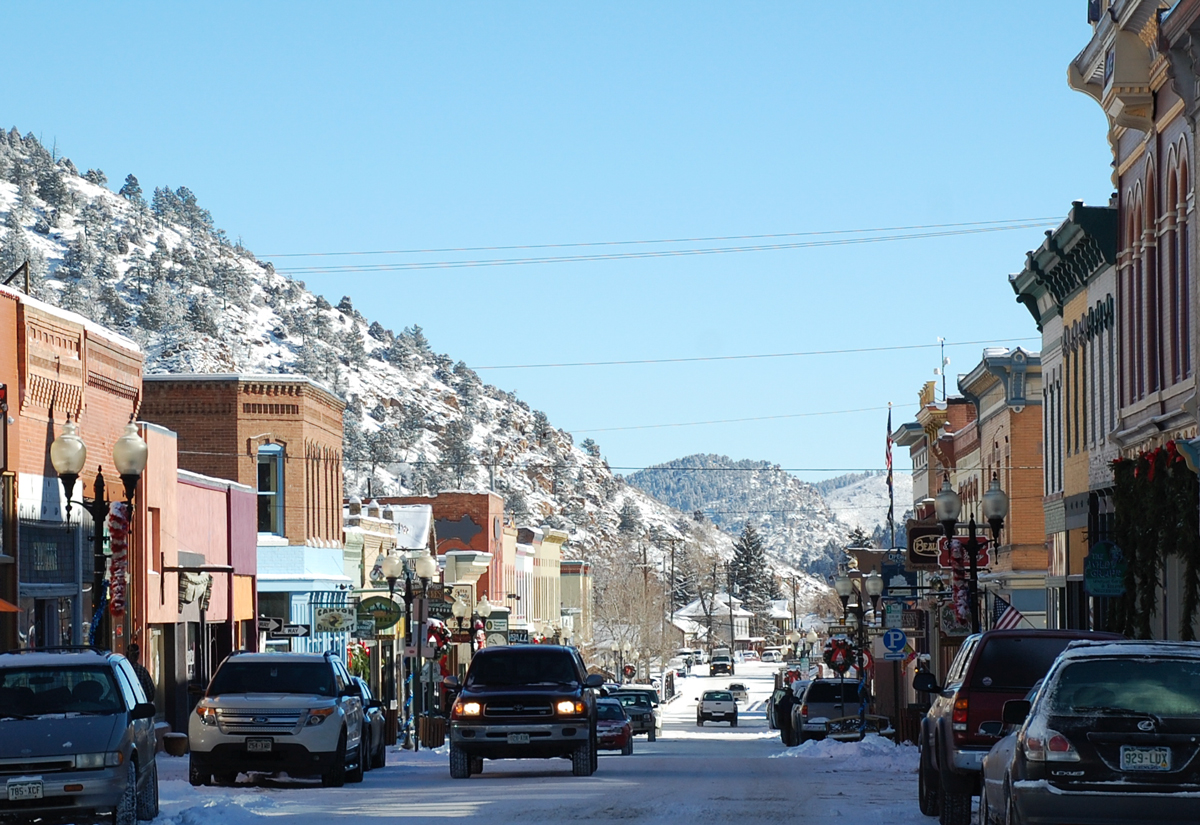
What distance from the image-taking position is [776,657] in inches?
7569

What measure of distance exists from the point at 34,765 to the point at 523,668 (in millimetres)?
10719

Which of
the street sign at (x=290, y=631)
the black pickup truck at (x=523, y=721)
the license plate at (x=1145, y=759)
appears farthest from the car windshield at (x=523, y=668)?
the street sign at (x=290, y=631)

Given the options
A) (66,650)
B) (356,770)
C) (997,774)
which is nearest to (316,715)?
(356,770)

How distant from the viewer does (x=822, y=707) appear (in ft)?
159

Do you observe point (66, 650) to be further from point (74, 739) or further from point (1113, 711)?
point (1113, 711)

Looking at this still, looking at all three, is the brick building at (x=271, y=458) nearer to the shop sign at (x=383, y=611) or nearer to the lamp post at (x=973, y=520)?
the shop sign at (x=383, y=611)

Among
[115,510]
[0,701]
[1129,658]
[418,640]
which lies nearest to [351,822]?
[0,701]

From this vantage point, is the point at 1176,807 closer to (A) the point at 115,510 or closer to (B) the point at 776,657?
(A) the point at 115,510

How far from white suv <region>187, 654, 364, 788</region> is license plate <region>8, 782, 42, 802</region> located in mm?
7484

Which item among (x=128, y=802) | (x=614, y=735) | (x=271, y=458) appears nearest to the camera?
(x=128, y=802)

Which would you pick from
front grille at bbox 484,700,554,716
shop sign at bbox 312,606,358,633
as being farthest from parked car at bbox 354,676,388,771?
shop sign at bbox 312,606,358,633

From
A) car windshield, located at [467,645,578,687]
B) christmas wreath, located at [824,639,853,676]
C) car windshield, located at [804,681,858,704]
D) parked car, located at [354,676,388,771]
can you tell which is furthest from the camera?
christmas wreath, located at [824,639,853,676]

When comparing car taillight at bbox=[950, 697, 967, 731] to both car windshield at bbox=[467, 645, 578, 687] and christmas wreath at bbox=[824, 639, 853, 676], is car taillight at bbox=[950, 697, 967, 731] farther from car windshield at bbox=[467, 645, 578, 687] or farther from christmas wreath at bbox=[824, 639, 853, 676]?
christmas wreath at bbox=[824, 639, 853, 676]

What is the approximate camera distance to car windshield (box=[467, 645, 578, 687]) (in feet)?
84.7
